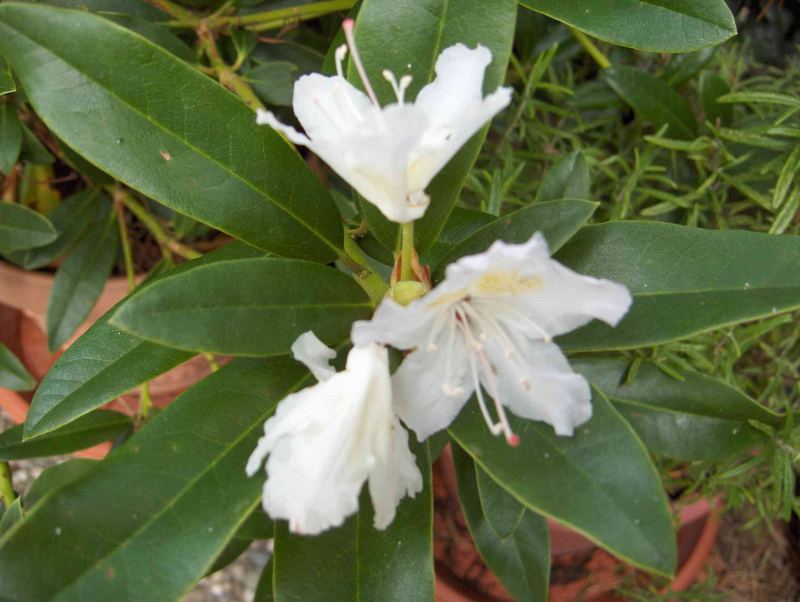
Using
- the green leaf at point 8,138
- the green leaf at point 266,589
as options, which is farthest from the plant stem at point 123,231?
the green leaf at point 266,589

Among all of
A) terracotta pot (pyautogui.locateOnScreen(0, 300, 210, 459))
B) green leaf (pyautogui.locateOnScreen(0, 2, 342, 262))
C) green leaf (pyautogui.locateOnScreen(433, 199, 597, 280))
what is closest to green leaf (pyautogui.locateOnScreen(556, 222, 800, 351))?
green leaf (pyautogui.locateOnScreen(433, 199, 597, 280))

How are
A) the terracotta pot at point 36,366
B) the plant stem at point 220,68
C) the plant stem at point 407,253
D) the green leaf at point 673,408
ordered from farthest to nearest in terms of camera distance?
the terracotta pot at point 36,366 → the plant stem at point 220,68 → the green leaf at point 673,408 → the plant stem at point 407,253

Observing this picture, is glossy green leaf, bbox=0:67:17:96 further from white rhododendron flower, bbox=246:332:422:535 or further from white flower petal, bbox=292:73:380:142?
white rhododendron flower, bbox=246:332:422:535

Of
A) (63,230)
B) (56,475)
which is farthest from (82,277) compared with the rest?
(56,475)

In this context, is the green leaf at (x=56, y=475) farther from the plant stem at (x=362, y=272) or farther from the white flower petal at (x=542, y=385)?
the white flower petal at (x=542, y=385)

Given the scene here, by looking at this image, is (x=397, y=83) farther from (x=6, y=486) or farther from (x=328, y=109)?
(x=6, y=486)
